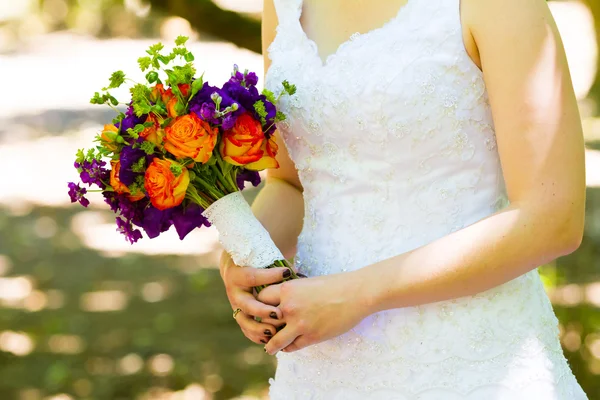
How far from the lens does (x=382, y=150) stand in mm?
1829

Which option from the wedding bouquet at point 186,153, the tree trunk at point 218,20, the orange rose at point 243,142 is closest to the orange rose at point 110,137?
the wedding bouquet at point 186,153

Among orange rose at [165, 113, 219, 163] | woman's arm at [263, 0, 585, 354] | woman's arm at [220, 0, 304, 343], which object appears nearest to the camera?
woman's arm at [263, 0, 585, 354]

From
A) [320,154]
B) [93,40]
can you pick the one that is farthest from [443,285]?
[93,40]

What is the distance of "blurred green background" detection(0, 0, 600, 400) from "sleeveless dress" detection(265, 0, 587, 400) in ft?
8.21

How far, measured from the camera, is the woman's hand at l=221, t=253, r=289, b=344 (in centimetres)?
179

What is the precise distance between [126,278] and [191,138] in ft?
12.6

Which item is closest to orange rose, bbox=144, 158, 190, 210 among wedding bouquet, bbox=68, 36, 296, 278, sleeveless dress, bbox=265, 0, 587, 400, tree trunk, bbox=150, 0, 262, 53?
wedding bouquet, bbox=68, 36, 296, 278

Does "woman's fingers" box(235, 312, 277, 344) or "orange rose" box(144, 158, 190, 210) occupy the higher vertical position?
"orange rose" box(144, 158, 190, 210)

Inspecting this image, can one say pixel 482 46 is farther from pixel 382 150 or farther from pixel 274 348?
pixel 274 348

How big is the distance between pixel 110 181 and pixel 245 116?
325 millimetres

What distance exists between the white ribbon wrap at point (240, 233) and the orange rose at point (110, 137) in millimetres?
243

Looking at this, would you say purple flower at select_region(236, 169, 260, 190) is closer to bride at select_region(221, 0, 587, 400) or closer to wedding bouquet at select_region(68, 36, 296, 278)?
wedding bouquet at select_region(68, 36, 296, 278)

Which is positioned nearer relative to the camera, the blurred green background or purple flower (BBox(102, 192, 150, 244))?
purple flower (BBox(102, 192, 150, 244))

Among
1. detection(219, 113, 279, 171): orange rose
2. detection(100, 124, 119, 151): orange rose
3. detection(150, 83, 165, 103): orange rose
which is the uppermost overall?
detection(150, 83, 165, 103): orange rose
